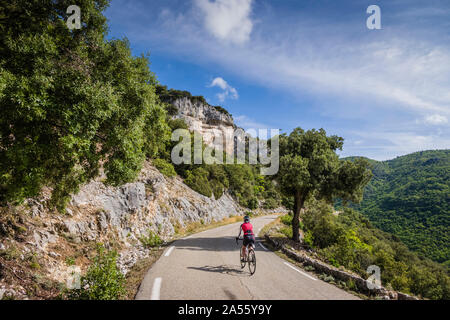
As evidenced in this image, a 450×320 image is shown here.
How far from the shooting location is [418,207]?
275 ft

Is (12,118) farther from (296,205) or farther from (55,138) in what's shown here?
(296,205)

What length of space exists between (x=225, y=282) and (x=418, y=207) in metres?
109

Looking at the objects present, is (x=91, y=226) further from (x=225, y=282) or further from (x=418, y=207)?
(x=418, y=207)

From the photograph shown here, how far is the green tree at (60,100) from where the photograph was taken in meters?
5.33

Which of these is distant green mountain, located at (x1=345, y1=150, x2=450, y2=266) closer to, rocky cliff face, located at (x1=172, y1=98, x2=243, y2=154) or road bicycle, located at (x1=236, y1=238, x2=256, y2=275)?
rocky cliff face, located at (x1=172, y1=98, x2=243, y2=154)

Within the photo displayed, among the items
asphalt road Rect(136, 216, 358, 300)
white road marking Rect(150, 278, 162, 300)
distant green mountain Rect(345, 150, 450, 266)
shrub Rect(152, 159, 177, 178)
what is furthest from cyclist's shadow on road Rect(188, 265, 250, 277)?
distant green mountain Rect(345, 150, 450, 266)

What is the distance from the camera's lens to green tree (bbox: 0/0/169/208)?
5332 mm

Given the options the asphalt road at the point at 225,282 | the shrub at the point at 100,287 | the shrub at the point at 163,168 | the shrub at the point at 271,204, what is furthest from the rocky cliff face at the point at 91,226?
the shrub at the point at 271,204

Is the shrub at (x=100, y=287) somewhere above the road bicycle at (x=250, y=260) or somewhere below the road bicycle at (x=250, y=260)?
above

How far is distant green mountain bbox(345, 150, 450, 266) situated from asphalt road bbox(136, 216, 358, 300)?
7793 centimetres

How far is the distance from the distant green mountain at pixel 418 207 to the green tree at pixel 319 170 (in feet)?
229

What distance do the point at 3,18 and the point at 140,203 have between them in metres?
11.4

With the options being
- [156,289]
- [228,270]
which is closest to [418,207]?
[228,270]

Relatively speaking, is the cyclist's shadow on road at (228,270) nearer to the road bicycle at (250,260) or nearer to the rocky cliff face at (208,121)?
the road bicycle at (250,260)
